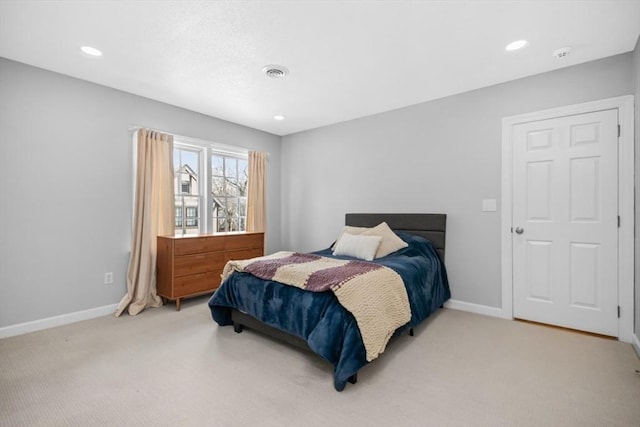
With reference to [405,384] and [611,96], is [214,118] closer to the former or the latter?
[405,384]

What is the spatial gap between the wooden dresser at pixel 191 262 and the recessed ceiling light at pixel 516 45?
11.8 feet

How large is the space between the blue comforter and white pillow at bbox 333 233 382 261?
0.36 feet

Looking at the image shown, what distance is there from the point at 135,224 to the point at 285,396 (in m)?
2.71

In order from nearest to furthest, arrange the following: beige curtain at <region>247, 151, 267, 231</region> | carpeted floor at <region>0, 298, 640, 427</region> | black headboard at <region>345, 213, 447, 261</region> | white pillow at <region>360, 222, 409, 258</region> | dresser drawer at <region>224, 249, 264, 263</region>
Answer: carpeted floor at <region>0, 298, 640, 427</region>
white pillow at <region>360, 222, 409, 258</region>
black headboard at <region>345, 213, 447, 261</region>
dresser drawer at <region>224, 249, 264, 263</region>
beige curtain at <region>247, 151, 267, 231</region>

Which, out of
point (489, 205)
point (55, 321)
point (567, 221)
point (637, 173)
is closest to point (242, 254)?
point (55, 321)

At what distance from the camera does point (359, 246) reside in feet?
10.8

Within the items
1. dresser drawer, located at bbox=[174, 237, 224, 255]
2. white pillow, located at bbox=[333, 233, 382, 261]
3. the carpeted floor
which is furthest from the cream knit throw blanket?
dresser drawer, located at bbox=[174, 237, 224, 255]

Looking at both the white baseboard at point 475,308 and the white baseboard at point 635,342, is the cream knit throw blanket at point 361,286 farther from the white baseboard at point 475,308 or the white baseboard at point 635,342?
the white baseboard at point 635,342

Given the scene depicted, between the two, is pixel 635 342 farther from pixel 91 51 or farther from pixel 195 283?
pixel 91 51

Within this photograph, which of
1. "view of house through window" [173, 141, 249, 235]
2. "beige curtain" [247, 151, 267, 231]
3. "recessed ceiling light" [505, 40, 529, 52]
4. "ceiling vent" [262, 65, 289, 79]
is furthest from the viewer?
"beige curtain" [247, 151, 267, 231]

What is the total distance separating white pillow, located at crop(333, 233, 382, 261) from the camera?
3.20 meters

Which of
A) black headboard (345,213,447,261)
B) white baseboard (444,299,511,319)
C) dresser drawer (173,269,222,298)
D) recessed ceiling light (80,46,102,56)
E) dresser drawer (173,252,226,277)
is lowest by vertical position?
white baseboard (444,299,511,319)

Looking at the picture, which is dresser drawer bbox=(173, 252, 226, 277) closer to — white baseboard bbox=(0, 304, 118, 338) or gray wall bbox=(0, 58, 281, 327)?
gray wall bbox=(0, 58, 281, 327)

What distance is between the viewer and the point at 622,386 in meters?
1.89
